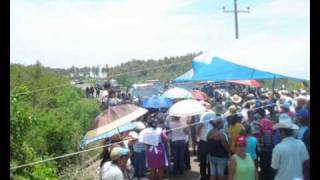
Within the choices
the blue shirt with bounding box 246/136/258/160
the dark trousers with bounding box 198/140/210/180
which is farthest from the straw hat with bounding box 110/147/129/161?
the blue shirt with bounding box 246/136/258/160

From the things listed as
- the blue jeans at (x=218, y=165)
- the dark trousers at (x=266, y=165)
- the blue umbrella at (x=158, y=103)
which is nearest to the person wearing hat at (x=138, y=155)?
the blue jeans at (x=218, y=165)

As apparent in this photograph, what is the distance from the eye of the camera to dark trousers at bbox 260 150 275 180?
6898 millimetres

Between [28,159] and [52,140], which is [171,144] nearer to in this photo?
[28,159]

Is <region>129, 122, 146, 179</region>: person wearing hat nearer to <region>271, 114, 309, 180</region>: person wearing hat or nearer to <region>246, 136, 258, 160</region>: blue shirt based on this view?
<region>246, 136, 258, 160</region>: blue shirt

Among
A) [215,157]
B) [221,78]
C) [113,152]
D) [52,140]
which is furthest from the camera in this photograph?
[52,140]

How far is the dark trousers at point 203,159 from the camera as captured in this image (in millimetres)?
7219

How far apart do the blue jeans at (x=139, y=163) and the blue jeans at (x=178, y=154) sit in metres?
0.74

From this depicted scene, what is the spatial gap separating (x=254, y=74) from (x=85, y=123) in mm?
7033

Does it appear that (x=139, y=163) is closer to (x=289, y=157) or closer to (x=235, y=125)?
(x=235, y=125)

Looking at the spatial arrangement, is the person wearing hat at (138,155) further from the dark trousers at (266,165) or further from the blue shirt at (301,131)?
the blue shirt at (301,131)

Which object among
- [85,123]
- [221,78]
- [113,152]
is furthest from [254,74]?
[85,123]

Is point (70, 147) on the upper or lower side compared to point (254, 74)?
lower

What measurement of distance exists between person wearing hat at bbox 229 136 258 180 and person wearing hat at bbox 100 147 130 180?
1.51m

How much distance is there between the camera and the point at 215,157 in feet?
22.4
